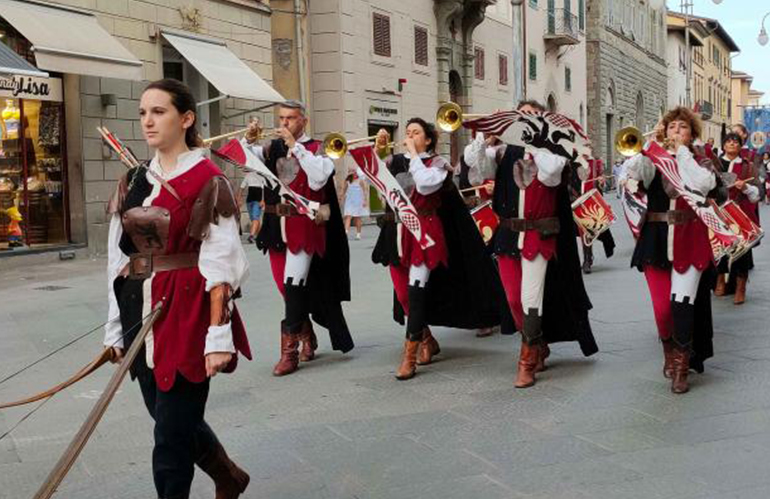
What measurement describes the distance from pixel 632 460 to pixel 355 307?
552 cm

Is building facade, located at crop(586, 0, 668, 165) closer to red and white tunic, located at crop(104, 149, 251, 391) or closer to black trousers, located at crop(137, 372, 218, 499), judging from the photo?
red and white tunic, located at crop(104, 149, 251, 391)

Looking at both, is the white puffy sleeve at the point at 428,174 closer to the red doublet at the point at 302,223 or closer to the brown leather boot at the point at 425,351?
the red doublet at the point at 302,223

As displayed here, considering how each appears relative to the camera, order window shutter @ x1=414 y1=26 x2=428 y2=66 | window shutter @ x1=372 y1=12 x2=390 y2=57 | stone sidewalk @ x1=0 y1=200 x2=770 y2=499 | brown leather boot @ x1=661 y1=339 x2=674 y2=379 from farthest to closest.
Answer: window shutter @ x1=414 y1=26 x2=428 y2=66 < window shutter @ x1=372 y1=12 x2=390 y2=57 < brown leather boot @ x1=661 y1=339 x2=674 y2=379 < stone sidewalk @ x1=0 y1=200 x2=770 y2=499

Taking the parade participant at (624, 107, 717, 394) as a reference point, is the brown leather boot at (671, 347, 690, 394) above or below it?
below

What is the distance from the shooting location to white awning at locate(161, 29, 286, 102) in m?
17.2

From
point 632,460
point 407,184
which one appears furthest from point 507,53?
point 632,460

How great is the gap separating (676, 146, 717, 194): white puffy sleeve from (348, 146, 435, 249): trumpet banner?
1.69 metres

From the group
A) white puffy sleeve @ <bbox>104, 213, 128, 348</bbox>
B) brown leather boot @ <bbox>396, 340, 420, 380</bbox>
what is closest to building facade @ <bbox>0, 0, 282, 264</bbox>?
brown leather boot @ <bbox>396, 340, 420, 380</bbox>

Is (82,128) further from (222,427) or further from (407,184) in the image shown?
(222,427)

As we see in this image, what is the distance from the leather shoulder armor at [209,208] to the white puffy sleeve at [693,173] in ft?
10.9

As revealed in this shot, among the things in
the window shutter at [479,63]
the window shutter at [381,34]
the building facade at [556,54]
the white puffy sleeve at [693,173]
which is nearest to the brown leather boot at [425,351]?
the white puffy sleeve at [693,173]

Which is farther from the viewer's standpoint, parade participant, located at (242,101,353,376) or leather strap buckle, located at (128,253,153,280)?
parade participant, located at (242,101,353,376)

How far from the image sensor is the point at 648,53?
56594 mm

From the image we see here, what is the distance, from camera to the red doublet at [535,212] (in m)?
6.31
